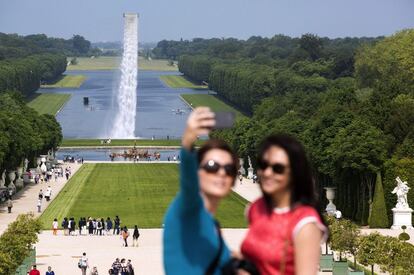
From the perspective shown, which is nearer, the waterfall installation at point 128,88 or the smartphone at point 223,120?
the smartphone at point 223,120

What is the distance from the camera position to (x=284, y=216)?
6062 millimetres

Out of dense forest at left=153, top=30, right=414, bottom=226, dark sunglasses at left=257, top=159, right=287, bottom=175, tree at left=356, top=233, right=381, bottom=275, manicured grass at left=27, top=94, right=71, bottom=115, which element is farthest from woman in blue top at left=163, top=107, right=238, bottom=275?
manicured grass at left=27, top=94, right=71, bottom=115

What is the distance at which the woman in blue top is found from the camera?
18.8ft

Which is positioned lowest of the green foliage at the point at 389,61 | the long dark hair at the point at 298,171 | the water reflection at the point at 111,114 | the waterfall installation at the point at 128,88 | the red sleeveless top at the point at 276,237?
the water reflection at the point at 111,114

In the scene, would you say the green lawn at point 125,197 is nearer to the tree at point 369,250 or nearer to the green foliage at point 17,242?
the green foliage at point 17,242

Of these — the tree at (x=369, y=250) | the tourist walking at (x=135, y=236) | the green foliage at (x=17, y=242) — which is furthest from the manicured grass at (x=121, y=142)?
the tree at (x=369, y=250)

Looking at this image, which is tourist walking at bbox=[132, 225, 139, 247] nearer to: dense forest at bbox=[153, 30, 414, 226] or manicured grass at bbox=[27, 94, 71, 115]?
dense forest at bbox=[153, 30, 414, 226]

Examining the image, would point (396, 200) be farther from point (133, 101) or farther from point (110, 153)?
point (133, 101)

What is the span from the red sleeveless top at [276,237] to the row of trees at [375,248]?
916 inches

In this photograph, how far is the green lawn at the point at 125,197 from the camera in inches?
2016

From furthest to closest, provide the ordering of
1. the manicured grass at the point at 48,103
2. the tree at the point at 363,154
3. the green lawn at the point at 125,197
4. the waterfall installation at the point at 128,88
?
1. the manicured grass at the point at 48,103
2. the waterfall installation at the point at 128,88
3. the tree at the point at 363,154
4. the green lawn at the point at 125,197

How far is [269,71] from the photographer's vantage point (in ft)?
486

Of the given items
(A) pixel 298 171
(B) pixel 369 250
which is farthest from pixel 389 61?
(A) pixel 298 171

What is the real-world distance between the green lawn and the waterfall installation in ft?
122
